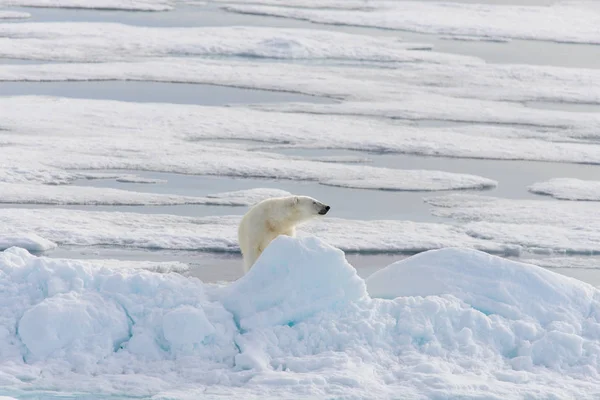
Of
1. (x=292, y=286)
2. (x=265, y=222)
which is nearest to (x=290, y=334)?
(x=292, y=286)

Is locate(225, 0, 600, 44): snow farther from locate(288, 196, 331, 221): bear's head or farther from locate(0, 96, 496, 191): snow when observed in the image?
locate(288, 196, 331, 221): bear's head

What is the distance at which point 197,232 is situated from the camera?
22.7 ft

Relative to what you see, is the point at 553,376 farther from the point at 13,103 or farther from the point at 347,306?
the point at 13,103

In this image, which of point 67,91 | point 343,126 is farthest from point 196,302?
point 67,91

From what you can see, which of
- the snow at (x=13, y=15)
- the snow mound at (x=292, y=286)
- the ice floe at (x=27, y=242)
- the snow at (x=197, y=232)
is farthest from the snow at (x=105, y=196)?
the snow at (x=13, y=15)

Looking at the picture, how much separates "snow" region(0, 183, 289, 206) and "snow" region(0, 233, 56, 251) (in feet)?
3.54

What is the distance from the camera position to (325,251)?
461 cm

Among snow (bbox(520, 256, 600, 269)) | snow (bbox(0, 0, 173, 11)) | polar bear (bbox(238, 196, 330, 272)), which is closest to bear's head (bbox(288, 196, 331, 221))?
polar bear (bbox(238, 196, 330, 272))

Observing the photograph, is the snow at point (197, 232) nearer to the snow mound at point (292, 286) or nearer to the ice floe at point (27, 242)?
the ice floe at point (27, 242)

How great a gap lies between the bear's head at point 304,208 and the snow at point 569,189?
147 inches

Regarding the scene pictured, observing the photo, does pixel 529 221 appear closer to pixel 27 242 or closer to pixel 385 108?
pixel 27 242

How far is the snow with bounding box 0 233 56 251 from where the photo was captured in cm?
643

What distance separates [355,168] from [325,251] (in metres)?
4.49

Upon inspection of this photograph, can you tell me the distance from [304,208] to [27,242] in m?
2.08
